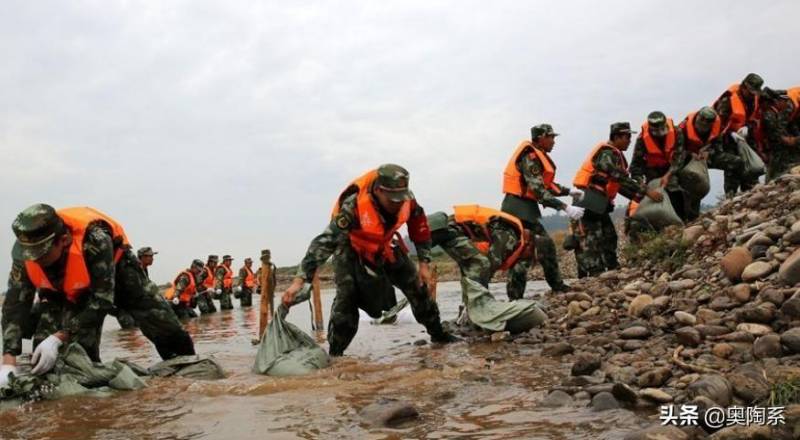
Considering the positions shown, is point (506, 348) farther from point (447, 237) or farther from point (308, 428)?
point (308, 428)

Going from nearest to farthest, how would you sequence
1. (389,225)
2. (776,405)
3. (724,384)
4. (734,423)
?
1. (734,423)
2. (776,405)
3. (724,384)
4. (389,225)

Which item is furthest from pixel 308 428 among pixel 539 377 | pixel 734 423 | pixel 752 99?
pixel 752 99

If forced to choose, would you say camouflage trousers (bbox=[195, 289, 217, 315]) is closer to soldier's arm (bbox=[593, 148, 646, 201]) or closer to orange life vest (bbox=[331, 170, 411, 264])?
soldier's arm (bbox=[593, 148, 646, 201])

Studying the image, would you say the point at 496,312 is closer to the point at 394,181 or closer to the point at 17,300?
the point at 394,181

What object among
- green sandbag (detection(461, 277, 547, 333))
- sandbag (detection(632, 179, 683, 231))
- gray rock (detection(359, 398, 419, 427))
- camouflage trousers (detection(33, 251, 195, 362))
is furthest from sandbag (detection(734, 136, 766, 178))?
camouflage trousers (detection(33, 251, 195, 362))

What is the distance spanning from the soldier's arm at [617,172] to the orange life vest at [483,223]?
1.61 m

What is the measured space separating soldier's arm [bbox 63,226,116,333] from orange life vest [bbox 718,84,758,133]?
7625 millimetres

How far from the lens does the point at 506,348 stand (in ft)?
17.7

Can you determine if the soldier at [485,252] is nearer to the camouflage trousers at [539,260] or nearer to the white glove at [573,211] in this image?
the camouflage trousers at [539,260]

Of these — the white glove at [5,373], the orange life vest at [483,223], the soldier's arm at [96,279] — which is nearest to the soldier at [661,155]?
the orange life vest at [483,223]

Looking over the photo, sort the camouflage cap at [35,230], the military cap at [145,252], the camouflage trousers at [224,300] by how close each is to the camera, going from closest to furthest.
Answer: the camouflage cap at [35,230]
the military cap at [145,252]
the camouflage trousers at [224,300]

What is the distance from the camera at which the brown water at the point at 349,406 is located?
2.98m

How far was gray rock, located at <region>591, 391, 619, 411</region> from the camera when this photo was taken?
305 cm

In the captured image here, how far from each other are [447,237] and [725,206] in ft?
11.7
